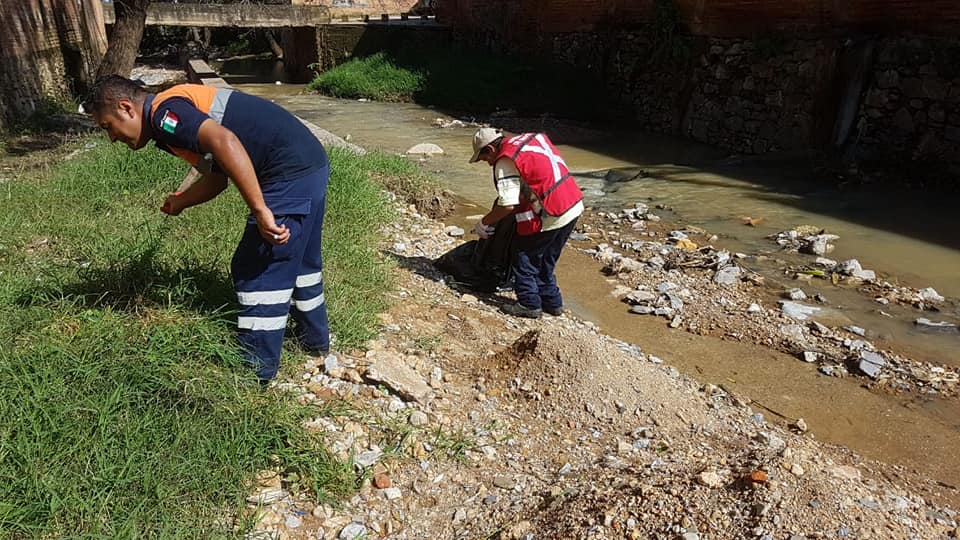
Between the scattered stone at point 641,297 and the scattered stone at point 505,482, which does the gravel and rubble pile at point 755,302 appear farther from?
the scattered stone at point 505,482

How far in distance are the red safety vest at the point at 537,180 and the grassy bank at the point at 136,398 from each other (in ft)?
3.46

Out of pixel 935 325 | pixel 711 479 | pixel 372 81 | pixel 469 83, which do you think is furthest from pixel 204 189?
pixel 372 81

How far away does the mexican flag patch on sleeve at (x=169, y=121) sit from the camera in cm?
254

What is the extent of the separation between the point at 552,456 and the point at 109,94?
2.18m

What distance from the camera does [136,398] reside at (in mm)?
2557

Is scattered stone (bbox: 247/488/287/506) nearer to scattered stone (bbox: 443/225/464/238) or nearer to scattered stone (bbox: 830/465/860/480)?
scattered stone (bbox: 830/465/860/480)

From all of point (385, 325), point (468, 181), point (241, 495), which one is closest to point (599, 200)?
point (468, 181)

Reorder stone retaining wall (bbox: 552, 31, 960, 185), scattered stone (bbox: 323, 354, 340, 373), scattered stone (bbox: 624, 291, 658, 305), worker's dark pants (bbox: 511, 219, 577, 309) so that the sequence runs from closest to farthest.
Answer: scattered stone (bbox: 323, 354, 340, 373), worker's dark pants (bbox: 511, 219, 577, 309), scattered stone (bbox: 624, 291, 658, 305), stone retaining wall (bbox: 552, 31, 960, 185)

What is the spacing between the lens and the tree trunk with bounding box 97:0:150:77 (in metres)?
9.21

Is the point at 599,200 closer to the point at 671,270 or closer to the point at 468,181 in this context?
the point at 468,181

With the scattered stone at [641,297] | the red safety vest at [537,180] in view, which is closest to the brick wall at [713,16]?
the scattered stone at [641,297]

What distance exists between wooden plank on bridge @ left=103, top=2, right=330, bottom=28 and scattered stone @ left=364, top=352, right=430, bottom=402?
1672cm

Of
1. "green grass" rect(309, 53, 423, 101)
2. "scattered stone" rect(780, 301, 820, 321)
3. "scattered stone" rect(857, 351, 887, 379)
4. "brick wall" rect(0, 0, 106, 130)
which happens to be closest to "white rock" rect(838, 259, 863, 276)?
"scattered stone" rect(780, 301, 820, 321)

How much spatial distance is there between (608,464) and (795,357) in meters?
2.07
